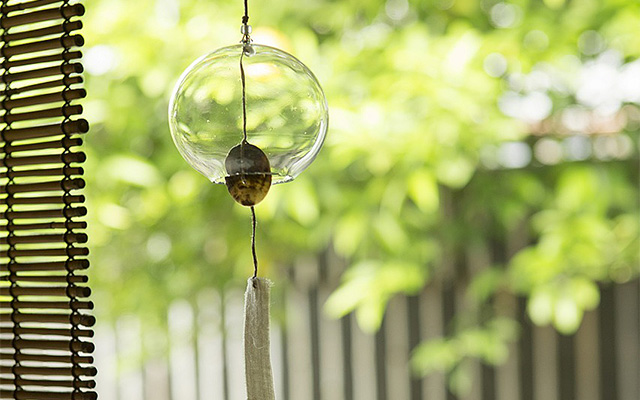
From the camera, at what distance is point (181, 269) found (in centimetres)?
253

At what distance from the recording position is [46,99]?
3.37ft

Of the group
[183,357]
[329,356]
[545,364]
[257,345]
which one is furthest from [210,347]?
[257,345]

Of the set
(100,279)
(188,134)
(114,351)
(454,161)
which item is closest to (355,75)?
(454,161)

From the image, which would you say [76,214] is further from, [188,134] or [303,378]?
[303,378]

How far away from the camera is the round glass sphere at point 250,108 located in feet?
2.56

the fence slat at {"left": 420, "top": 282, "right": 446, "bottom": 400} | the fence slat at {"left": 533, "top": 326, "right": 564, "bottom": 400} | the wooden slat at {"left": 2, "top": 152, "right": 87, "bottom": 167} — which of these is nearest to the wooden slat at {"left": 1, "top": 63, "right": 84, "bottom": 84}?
the wooden slat at {"left": 2, "top": 152, "right": 87, "bottom": 167}

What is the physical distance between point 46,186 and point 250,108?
1.25ft

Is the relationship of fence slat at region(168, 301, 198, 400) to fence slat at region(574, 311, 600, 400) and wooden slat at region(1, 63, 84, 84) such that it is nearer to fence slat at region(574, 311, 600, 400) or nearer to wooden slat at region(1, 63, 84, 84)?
fence slat at region(574, 311, 600, 400)

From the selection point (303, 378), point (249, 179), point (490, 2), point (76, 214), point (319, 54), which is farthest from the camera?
point (303, 378)

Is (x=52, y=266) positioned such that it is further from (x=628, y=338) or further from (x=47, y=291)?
(x=628, y=338)

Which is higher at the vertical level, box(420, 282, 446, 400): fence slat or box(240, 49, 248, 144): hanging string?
box(240, 49, 248, 144): hanging string

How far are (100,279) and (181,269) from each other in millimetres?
258

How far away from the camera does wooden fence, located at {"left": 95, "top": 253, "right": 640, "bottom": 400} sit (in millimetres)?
2529

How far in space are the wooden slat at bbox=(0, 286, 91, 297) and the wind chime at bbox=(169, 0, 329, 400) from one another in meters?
0.28
